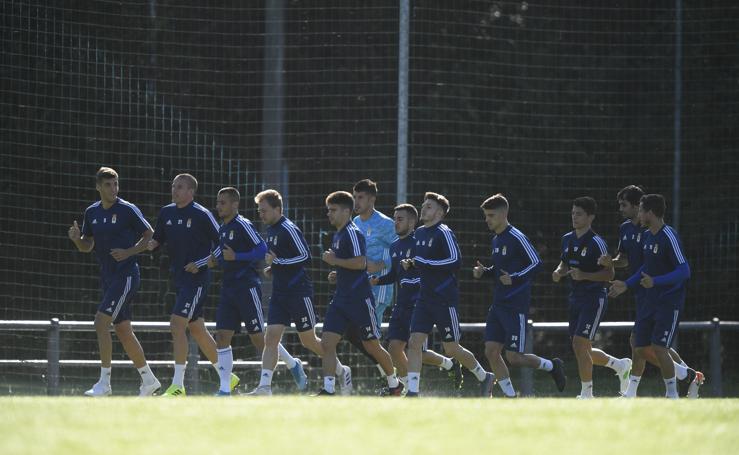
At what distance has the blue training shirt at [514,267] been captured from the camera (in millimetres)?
12328

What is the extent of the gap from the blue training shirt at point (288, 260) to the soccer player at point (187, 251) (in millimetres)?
643

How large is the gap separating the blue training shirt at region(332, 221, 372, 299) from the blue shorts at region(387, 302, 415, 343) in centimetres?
102

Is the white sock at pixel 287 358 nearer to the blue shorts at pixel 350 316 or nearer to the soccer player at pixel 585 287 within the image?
the blue shorts at pixel 350 316

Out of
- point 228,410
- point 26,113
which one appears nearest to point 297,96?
point 26,113

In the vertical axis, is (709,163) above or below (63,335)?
above

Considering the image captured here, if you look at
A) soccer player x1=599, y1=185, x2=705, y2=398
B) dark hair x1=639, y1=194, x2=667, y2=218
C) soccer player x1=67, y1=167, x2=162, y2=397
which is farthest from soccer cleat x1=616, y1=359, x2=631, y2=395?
soccer player x1=67, y1=167, x2=162, y2=397

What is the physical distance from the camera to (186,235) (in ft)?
41.6

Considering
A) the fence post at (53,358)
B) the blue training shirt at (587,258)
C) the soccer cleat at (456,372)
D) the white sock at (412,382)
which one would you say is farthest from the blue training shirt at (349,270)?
the fence post at (53,358)

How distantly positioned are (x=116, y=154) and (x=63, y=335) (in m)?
2.63

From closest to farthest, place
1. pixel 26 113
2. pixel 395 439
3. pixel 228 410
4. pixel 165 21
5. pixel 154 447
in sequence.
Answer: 1. pixel 154 447
2. pixel 395 439
3. pixel 228 410
4. pixel 26 113
5. pixel 165 21

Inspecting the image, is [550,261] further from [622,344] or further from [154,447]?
[154,447]

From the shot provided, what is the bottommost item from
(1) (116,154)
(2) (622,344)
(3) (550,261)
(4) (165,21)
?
(2) (622,344)

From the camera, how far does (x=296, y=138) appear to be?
18.0m

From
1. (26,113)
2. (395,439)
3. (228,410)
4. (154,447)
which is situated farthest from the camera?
(26,113)
